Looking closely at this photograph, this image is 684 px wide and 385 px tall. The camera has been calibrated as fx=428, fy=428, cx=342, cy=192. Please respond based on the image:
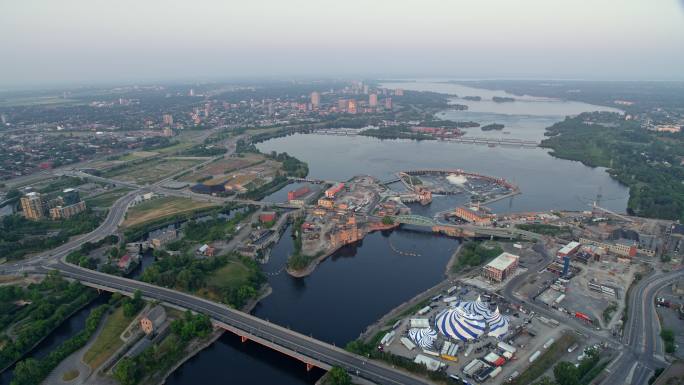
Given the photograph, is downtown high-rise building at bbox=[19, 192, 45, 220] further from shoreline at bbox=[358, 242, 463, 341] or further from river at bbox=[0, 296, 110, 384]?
Result: shoreline at bbox=[358, 242, 463, 341]

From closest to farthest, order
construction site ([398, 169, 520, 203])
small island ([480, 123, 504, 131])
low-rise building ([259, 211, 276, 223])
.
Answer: low-rise building ([259, 211, 276, 223])
construction site ([398, 169, 520, 203])
small island ([480, 123, 504, 131])

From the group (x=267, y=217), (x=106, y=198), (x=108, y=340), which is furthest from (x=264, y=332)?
(x=106, y=198)

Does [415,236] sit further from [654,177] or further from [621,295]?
[654,177]

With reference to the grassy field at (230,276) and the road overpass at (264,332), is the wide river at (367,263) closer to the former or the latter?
the road overpass at (264,332)

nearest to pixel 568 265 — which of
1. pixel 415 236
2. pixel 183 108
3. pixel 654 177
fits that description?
pixel 415 236

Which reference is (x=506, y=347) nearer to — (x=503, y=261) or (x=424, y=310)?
(x=424, y=310)

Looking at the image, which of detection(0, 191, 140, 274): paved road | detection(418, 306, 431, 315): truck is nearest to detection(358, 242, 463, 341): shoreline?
detection(418, 306, 431, 315): truck

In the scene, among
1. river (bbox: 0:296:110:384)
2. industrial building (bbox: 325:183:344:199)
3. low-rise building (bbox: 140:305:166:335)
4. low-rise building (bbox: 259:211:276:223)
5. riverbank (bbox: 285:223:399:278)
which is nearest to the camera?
river (bbox: 0:296:110:384)
